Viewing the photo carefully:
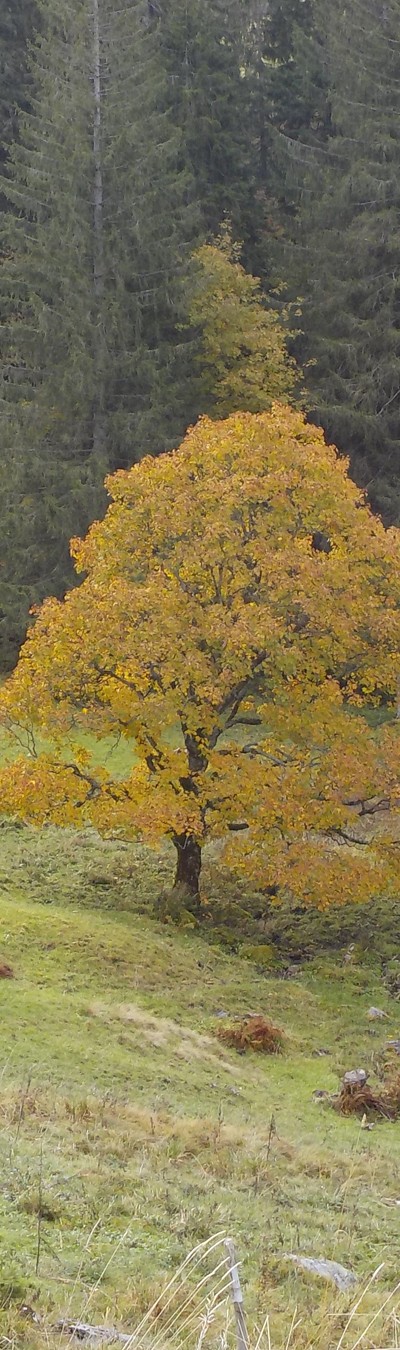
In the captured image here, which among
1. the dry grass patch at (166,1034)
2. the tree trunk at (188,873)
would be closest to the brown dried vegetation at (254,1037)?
the dry grass patch at (166,1034)

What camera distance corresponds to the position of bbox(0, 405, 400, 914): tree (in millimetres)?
14969

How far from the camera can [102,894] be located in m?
17.6

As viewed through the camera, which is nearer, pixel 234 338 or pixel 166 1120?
pixel 166 1120

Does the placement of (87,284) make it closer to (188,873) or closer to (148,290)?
(148,290)

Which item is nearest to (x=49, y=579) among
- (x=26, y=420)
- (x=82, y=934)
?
(x=26, y=420)

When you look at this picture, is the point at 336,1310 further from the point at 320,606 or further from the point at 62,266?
the point at 62,266

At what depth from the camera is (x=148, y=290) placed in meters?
32.1

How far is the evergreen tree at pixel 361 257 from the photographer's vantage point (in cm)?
Result: 3222

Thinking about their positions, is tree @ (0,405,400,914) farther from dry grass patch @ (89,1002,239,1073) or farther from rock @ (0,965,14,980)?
dry grass patch @ (89,1002,239,1073)

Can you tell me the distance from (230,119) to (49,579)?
1650 cm

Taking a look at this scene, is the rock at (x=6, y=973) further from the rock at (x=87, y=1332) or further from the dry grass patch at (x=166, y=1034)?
the rock at (x=87, y=1332)

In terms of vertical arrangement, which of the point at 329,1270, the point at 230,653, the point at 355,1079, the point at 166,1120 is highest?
the point at 329,1270

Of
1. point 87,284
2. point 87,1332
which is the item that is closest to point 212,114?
point 87,284

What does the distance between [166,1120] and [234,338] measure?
26249mm
